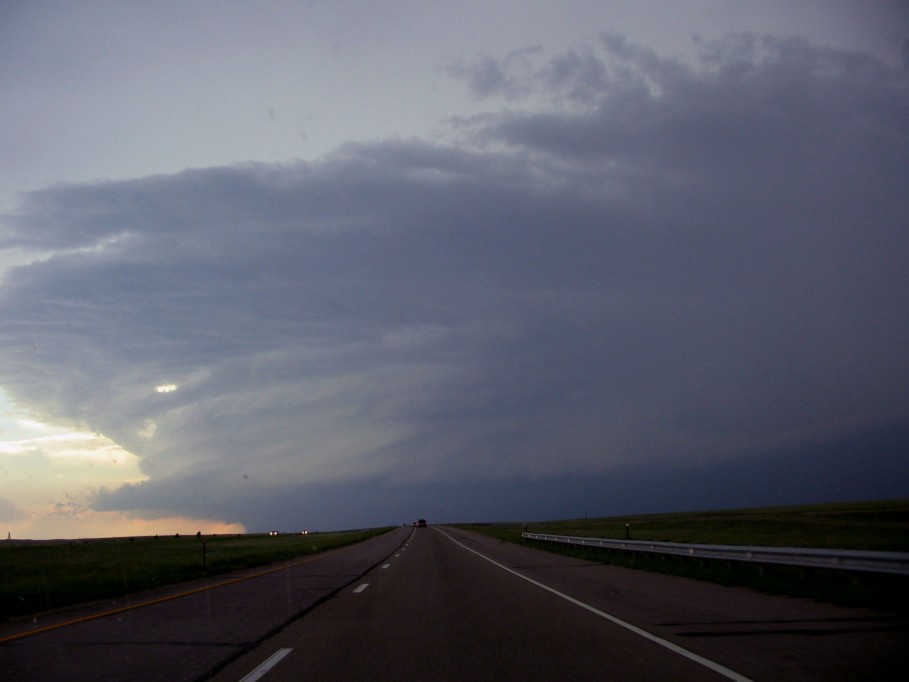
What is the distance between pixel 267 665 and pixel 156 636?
3.32 metres

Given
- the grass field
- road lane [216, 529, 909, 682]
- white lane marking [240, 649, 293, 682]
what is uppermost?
white lane marking [240, 649, 293, 682]

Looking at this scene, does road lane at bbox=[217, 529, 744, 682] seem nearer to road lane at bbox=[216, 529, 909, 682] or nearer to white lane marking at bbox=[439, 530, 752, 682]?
road lane at bbox=[216, 529, 909, 682]

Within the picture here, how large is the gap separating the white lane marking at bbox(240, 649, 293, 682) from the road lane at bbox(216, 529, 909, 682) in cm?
11

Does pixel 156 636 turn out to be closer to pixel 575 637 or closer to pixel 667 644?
pixel 575 637

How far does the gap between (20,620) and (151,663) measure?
6.38 m

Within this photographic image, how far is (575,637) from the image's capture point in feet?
33.3

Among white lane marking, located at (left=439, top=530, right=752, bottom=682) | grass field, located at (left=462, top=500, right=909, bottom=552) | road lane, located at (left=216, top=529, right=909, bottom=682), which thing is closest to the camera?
white lane marking, located at (left=439, top=530, right=752, bottom=682)

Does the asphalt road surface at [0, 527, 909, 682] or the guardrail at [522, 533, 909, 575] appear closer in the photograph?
the asphalt road surface at [0, 527, 909, 682]

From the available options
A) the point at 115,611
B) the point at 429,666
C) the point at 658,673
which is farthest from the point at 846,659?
the point at 115,611

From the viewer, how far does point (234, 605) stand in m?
15.0

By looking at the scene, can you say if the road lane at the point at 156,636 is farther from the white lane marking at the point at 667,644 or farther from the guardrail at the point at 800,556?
the guardrail at the point at 800,556

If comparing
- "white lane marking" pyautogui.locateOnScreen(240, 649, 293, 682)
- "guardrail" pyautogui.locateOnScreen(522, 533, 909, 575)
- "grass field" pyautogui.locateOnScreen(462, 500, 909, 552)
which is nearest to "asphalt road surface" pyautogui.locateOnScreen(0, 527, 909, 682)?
"white lane marking" pyautogui.locateOnScreen(240, 649, 293, 682)

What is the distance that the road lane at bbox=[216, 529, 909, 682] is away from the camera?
26.1 ft

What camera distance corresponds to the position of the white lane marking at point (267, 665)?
782cm
